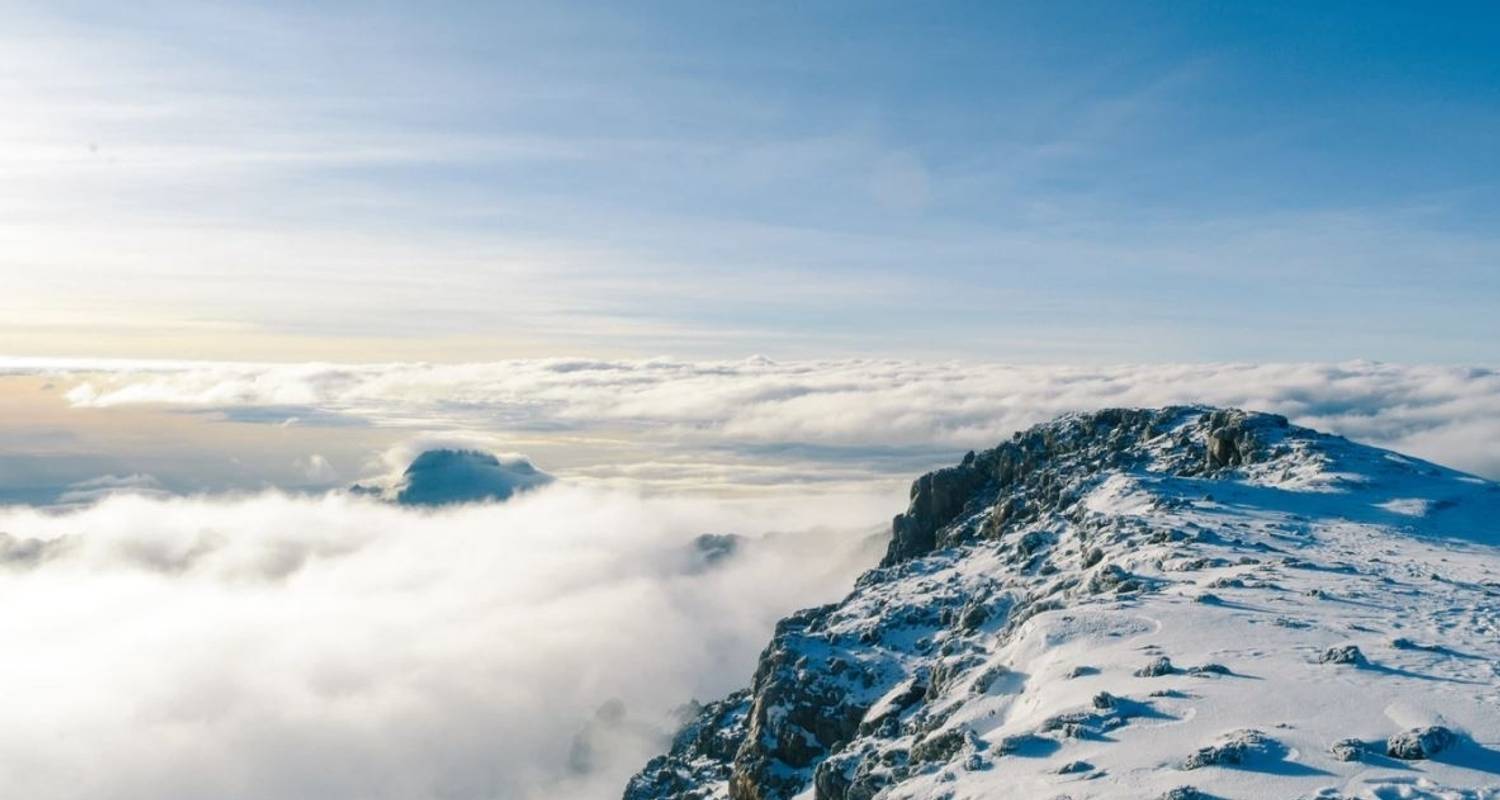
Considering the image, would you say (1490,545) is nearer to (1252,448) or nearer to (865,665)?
(1252,448)

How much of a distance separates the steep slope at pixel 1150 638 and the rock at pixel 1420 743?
91 mm

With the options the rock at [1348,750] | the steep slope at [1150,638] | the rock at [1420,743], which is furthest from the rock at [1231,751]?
the rock at [1420,743]

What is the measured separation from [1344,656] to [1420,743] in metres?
11.6

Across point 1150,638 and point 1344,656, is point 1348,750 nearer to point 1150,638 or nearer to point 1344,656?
point 1344,656

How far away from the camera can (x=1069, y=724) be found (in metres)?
41.1

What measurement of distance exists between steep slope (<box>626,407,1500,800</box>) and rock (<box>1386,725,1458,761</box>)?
0.30 ft

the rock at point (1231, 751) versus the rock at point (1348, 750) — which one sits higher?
the rock at point (1348, 750)

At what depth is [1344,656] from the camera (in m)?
44.5

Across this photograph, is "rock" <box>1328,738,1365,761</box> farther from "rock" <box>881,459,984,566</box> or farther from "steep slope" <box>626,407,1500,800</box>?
"rock" <box>881,459,984,566</box>

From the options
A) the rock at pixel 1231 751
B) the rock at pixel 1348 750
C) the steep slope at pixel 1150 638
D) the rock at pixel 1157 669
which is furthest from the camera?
the rock at pixel 1157 669

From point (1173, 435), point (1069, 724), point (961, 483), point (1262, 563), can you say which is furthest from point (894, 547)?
point (1069, 724)

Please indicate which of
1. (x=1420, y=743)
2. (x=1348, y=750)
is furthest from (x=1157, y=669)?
(x=1420, y=743)

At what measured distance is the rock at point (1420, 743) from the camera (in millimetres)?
33500

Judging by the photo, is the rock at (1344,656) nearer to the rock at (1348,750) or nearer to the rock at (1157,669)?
the rock at (1157,669)
